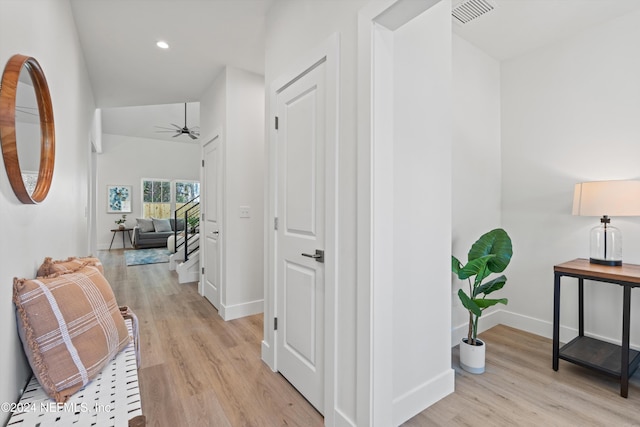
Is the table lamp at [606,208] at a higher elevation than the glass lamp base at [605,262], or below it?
higher

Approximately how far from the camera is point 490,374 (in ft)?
7.30

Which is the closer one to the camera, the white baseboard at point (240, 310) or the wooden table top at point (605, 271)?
the wooden table top at point (605, 271)

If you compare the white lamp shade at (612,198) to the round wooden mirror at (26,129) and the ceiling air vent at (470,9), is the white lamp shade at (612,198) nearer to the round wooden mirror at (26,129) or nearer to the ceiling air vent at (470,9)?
the ceiling air vent at (470,9)

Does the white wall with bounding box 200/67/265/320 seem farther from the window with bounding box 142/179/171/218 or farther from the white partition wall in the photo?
the window with bounding box 142/179/171/218

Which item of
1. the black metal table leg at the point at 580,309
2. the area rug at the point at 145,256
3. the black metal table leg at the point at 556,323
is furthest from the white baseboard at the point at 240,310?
the area rug at the point at 145,256

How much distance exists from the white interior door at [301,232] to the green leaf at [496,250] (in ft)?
4.15

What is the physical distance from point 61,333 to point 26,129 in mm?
854

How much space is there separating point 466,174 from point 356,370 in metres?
2.07

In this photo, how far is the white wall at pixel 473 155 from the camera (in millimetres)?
2723

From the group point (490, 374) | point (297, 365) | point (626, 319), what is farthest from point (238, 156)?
point (626, 319)

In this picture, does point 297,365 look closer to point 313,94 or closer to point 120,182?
point 313,94

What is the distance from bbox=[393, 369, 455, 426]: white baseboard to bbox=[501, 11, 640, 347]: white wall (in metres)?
1.51

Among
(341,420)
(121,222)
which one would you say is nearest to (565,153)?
(341,420)

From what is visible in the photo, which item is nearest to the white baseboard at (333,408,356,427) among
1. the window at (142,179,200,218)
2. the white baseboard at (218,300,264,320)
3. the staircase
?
the white baseboard at (218,300,264,320)
